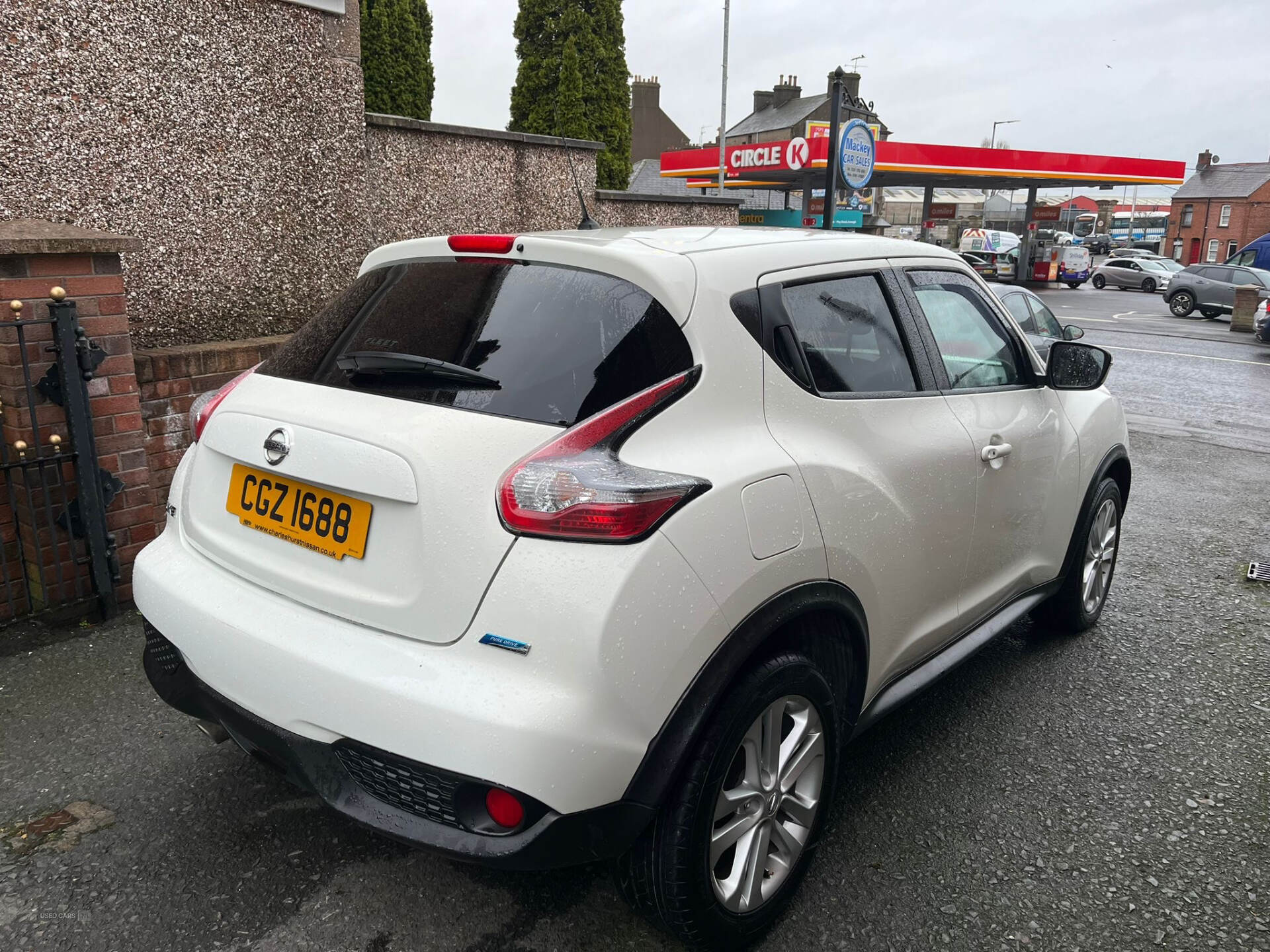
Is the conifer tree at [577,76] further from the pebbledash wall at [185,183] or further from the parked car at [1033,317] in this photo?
the pebbledash wall at [185,183]

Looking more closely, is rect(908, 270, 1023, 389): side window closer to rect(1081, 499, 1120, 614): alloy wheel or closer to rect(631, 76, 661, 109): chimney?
rect(1081, 499, 1120, 614): alloy wheel

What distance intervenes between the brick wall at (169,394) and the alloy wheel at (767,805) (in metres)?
3.20

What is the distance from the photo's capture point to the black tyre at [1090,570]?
3947 mm

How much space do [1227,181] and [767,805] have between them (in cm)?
8063

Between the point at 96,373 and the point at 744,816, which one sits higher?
the point at 96,373

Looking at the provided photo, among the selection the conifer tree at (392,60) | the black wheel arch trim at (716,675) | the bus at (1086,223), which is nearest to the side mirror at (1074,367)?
the black wheel arch trim at (716,675)

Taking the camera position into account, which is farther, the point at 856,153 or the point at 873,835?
the point at 856,153

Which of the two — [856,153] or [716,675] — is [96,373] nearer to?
[716,675]

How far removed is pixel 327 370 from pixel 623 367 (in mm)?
810

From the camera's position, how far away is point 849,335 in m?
2.67

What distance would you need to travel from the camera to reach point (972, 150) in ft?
108

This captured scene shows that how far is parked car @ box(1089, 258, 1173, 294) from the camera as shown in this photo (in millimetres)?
39188

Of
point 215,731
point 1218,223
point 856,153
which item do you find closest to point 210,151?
point 215,731

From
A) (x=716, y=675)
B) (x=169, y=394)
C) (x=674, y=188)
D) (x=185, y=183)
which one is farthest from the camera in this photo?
(x=674, y=188)
